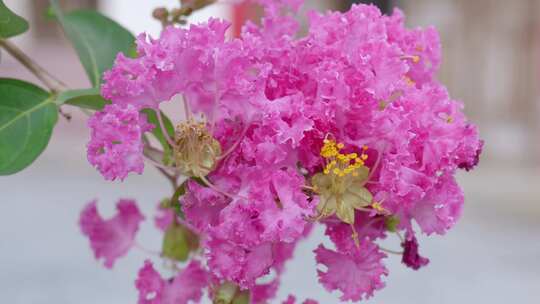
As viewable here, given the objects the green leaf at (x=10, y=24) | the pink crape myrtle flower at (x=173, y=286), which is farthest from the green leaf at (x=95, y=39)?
the pink crape myrtle flower at (x=173, y=286)

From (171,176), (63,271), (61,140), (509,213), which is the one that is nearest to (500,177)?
(509,213)

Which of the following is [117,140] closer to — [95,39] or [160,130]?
[160,130]

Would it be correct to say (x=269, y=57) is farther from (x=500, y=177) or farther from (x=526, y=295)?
(x=500, y=177)

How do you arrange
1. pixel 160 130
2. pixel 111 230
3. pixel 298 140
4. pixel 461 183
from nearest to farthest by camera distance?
pixel 298 140, pixel 160 130, pixel 111 230, pixel 461 183

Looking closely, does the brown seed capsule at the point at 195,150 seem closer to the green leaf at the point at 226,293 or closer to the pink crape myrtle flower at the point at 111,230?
the green leaf at the point at 226,293

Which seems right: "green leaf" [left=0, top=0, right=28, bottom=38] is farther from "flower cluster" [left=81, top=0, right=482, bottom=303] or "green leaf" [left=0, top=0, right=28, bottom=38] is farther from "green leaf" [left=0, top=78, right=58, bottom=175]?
"flower cluster" [left=81, top=0, right=482, bottom=303]

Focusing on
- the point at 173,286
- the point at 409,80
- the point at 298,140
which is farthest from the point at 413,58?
the point at 173,286
